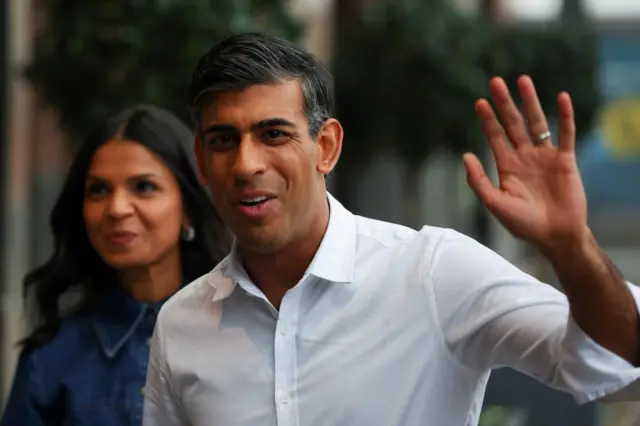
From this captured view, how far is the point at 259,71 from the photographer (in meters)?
1.79

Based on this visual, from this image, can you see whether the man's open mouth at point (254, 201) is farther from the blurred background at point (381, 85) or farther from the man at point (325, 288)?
the blurred background at point (381, 85)

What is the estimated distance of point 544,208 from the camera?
151 cm

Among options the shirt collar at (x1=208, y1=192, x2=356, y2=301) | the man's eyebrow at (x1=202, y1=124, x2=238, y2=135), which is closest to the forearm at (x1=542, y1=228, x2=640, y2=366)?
the shirt collar at (x1=208, y1=192, x2=356, y2=301)

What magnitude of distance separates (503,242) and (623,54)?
6.48ft

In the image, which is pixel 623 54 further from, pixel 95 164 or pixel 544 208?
pixel 544 208

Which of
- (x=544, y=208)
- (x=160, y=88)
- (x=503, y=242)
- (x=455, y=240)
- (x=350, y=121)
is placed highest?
(x=544, y=208)

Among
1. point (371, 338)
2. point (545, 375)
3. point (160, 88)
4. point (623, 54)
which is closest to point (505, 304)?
point (545, 375)

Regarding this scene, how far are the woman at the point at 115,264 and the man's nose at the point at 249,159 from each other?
845 millimetres

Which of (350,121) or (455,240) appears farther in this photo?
(350,121)

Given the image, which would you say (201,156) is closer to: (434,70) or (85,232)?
(85,232)

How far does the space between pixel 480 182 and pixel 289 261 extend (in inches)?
17.4

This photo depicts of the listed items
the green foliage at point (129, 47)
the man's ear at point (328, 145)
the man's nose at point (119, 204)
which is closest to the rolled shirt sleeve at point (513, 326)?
the man's ear at point (328, 145)

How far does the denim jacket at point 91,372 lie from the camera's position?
2.52 meters

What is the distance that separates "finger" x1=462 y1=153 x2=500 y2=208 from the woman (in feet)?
3.86
